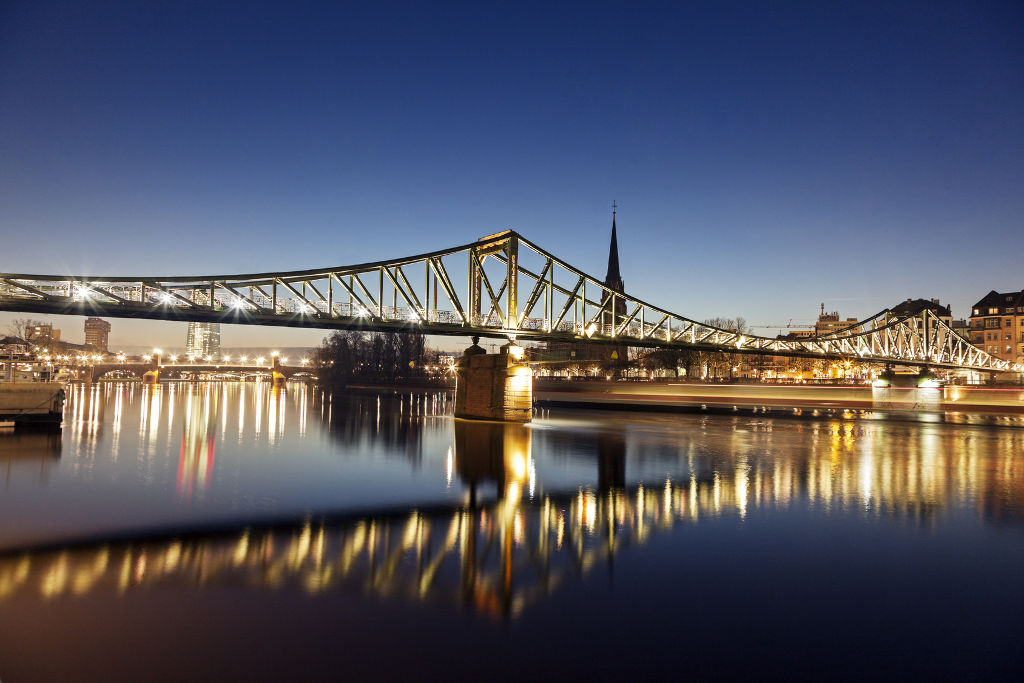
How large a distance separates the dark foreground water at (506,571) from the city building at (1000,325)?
12950cm

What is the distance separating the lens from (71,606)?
8.81 meters

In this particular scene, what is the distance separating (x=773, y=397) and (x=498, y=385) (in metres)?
40.3

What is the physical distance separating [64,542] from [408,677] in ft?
31.7

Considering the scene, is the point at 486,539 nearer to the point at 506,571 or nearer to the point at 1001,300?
the point at 506,571

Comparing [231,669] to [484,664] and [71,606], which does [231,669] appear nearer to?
[484,664]

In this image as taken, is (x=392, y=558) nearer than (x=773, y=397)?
Yes

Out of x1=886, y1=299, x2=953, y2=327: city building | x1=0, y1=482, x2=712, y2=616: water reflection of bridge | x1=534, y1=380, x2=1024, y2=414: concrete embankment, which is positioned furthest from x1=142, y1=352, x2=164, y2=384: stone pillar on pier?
x1=886, y1=299, x2=953, y2=327: city building

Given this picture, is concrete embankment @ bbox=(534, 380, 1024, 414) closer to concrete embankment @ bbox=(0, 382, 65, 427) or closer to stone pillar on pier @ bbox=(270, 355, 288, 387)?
concrete embankment @ bbox=(0, 382, 65, 427)

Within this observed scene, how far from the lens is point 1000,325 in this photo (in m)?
126

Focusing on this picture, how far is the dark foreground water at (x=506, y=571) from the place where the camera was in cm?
739

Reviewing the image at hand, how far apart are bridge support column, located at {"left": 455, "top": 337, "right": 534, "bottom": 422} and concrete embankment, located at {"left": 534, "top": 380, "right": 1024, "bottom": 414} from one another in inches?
1135

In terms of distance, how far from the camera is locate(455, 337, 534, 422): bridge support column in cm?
4372

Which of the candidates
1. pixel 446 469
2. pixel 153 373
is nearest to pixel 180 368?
pixel 153 373

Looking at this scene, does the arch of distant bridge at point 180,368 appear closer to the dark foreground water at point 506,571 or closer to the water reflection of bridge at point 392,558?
the dark foreground water at point 506,571
